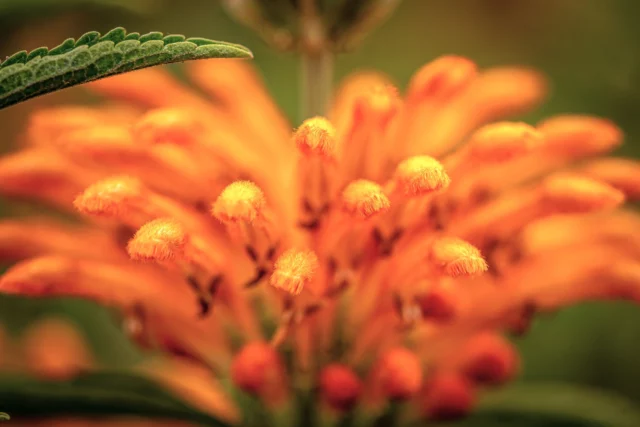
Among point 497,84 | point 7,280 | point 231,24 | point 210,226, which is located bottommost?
point 7,280

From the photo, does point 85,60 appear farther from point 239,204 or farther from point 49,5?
point 49,5

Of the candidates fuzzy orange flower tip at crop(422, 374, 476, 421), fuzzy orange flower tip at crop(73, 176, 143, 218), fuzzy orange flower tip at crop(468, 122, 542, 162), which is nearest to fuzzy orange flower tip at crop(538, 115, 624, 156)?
fuzzy orange flower tip at crop(468, 122, 542, 162)

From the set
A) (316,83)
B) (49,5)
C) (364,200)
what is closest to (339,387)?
(364,200)

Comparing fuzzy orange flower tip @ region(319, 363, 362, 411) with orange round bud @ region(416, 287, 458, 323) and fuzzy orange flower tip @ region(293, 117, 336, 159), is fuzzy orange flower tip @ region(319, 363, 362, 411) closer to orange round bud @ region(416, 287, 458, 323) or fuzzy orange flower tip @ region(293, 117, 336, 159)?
orange round bud @ region(416, 287, 458, 323)

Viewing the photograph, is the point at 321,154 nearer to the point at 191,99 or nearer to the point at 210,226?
the point at 210,226

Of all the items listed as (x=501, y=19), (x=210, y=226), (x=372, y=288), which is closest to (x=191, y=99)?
(x=210, y=226)

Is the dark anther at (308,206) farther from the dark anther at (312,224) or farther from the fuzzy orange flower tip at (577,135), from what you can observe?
the fuzzy orange flower tip at (577,135)
